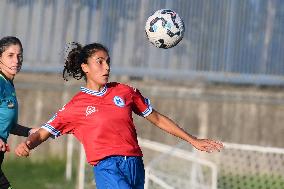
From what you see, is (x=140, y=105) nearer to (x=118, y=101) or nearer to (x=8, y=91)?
(x=118, y=101)

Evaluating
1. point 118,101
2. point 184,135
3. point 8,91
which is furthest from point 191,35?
point 118,101

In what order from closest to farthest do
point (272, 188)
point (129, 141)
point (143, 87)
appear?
point (129, 141)
point (272, 188)
point (143, 87)

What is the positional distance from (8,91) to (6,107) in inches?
5.4

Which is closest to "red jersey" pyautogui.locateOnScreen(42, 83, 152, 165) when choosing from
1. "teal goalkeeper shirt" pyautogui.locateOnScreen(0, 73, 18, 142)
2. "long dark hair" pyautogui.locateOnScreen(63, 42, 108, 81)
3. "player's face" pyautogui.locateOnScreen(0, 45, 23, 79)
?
"long dark hair" pyautogui.locateOnScreen(63, 42, 108, 81)

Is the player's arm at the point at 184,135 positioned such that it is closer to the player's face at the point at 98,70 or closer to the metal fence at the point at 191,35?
→ the player's face at the point at 98,70

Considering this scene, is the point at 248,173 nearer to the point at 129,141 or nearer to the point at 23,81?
the point at 23,81

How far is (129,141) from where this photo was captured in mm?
6625

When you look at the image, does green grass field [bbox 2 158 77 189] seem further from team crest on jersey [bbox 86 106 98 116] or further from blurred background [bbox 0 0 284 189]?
team crest on jersey [bbox 86 106 98 116]

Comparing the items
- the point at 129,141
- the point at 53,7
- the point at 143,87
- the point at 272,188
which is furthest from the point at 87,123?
the point at 53,7

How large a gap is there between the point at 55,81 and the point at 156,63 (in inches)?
65.6

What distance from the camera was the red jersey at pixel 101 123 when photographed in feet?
21.6

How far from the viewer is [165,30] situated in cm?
804

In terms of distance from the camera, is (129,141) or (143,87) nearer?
(129,141)

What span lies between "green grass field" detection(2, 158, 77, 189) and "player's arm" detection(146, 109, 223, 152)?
5939mm
